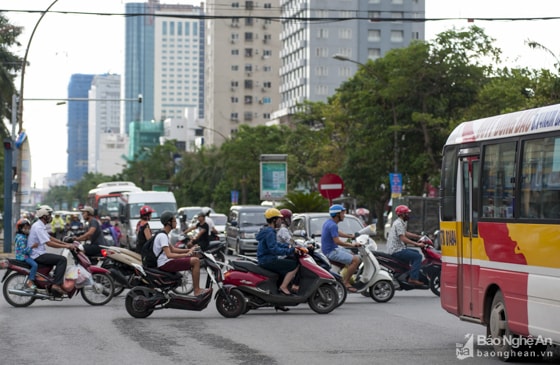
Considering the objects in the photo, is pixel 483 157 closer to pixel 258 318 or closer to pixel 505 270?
pixel 505 270

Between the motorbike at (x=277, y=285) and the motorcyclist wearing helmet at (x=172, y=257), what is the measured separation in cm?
46

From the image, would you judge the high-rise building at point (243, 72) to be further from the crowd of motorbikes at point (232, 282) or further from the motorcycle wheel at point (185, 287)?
the crowd of motorbikes at point (232, 282)

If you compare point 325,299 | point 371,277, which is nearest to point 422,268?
point 371,277

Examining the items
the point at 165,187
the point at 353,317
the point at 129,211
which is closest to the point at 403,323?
the point at 353,317

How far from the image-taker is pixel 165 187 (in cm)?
12481

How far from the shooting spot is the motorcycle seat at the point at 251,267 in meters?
17.1

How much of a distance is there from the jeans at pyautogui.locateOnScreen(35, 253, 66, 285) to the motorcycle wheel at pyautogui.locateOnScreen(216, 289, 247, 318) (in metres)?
3.44

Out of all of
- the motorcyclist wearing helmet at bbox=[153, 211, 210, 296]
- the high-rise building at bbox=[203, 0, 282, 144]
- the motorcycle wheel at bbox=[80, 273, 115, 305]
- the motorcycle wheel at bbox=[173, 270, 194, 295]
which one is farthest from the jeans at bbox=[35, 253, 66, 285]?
the high-rise building at bbox=[203, 0, 282, 144]

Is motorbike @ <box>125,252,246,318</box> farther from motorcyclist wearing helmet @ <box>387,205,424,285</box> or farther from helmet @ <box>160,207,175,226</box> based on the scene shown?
motorcyclist wearing helmet @ <box>387,205,424,285</box>

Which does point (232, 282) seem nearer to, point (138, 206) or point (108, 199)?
point (138, 206)

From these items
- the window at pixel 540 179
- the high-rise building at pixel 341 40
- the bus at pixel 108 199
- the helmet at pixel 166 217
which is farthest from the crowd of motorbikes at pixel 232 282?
the high-rise building at pixel 341 40

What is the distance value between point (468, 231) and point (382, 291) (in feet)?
24.9

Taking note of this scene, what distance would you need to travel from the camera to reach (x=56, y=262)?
19.1 metres

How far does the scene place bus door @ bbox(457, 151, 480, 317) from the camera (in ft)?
41.9
